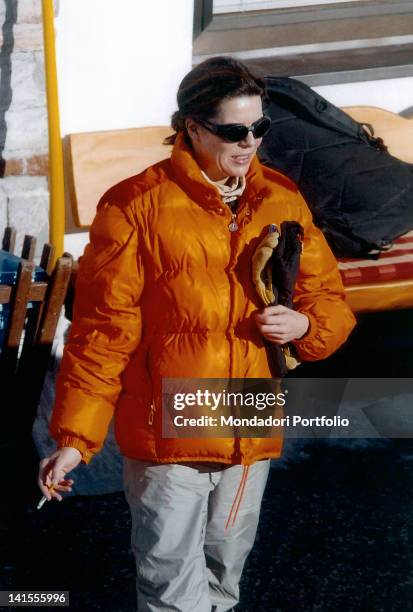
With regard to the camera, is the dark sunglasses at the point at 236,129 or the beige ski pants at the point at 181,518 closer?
the dark sunglasses at the point at 236,129

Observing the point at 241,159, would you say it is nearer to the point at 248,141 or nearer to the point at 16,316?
the point at 248,141

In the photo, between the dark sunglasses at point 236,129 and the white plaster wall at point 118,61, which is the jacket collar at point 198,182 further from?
the white plaster wall at point 118,61

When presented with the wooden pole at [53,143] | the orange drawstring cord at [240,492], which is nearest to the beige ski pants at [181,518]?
the orange drawstring cord at [240,492]

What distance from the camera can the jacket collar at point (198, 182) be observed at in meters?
2.71

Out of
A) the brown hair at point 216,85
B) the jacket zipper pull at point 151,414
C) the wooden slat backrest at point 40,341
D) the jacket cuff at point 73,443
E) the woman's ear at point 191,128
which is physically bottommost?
the wooden slat backrest at point 40,341

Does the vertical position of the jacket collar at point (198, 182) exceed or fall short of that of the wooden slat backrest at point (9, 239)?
it exceeds it

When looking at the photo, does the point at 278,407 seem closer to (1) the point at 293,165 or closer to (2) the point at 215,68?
(2) the point at 215,68

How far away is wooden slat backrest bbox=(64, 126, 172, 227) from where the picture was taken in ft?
14.7

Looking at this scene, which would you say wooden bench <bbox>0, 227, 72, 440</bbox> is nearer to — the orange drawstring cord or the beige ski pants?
the beige ski pants

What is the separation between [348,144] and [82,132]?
3.93 feet

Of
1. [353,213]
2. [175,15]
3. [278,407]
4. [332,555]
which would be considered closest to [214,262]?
[278,407]

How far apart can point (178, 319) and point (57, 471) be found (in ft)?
1.61

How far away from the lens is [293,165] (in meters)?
4.62

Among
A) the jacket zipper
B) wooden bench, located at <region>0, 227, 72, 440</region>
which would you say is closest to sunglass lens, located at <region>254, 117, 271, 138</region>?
the jacket zipper
